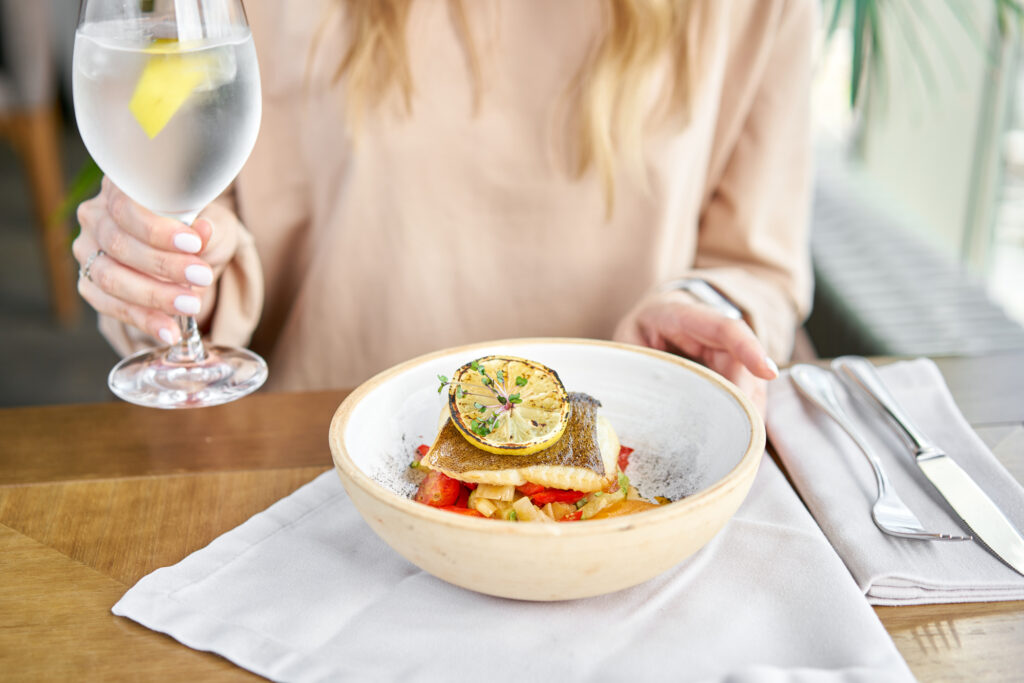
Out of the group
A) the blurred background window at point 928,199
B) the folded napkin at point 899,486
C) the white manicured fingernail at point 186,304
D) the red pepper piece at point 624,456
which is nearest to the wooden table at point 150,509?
the folded napkin at point 899,486

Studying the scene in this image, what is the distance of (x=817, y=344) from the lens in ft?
7.39

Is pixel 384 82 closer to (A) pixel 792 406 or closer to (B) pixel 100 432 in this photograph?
(B) pixel 100 432

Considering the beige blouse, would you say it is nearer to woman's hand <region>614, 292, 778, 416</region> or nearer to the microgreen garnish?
woman's hand <region>614, 292, 778, 416</region>

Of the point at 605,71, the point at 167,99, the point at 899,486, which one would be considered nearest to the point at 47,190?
the point at 605,71

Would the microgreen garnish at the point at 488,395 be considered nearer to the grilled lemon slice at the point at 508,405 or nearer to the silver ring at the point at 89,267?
the grilled lemon slice at the point at 508,405

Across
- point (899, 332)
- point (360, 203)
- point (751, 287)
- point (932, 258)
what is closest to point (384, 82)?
point (360, 203)

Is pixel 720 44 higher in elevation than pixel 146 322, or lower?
higher

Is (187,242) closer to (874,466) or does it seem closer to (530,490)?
(530,490)

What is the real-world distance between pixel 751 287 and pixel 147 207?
2.63 ft

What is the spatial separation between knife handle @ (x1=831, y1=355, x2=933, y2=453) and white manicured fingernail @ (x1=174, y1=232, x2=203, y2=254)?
70 centimetres

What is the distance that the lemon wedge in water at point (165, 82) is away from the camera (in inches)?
30.9

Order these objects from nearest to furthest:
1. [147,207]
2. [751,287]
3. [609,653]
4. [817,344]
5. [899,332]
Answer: [609,653], [147,207], [751,287], [899,332], [817,344]

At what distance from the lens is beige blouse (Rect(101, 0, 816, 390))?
4.30 feet

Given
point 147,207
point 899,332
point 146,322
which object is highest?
point 147,207
